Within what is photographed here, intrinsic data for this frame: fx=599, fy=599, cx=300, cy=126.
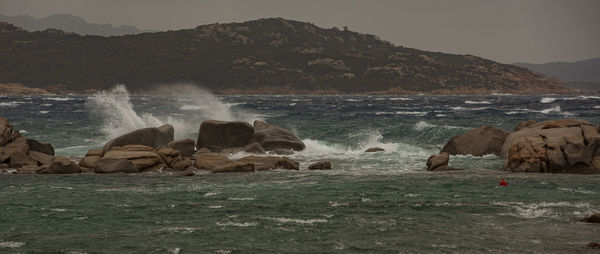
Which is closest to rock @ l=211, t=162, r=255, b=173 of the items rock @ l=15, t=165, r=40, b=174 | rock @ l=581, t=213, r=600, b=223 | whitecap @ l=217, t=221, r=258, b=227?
rock @ l=15, t=165, r=40, b=174

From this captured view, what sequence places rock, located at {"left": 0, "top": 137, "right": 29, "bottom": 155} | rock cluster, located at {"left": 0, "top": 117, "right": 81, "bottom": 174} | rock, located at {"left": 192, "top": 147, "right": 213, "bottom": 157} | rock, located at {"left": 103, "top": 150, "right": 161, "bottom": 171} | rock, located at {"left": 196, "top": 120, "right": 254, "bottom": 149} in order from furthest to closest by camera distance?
rock, located at {"left": 196, "top": 120, "right": 254, "bottom": 149} → rock, located at {"left": 192, "top": 147, "right": 213, "bottom": 157} → rock, located at {"left": 0, "top": 137, "right": 29, "bottom": 155} → rock, located at {"left": 103, "top": 150, "right": 161, "bottom": 171} → rock cluster, located at {"left": 0, "top": 117, "right": 81, "bottom": 174}

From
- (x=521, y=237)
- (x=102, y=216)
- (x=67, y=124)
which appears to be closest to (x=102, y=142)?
(x=67, y=124)

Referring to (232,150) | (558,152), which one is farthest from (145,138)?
(558,152)

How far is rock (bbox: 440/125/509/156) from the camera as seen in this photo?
1209 inches

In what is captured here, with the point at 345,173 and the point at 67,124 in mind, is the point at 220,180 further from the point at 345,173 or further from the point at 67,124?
the point at 67,124

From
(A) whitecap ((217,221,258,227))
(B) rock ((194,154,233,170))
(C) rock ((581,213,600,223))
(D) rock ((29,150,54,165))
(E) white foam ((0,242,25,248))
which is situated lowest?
(D) rock ((29,150,54,165))

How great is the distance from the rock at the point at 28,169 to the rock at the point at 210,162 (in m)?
6.63

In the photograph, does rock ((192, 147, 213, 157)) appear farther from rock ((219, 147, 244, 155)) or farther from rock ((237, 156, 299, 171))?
rock ((237, 156, 299, 171))

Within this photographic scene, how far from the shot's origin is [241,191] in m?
20.1

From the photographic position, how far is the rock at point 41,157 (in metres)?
27.6

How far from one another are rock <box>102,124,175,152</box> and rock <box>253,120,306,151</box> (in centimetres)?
505

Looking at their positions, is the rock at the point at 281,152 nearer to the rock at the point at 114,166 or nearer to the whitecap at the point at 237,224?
the rock at the point at 114,166

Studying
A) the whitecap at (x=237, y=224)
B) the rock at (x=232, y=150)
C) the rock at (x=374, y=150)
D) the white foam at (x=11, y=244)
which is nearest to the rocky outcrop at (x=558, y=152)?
the rock at (x=374, y=150)

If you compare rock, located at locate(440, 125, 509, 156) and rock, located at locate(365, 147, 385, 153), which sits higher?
rock, located at locate(440, 125, 509, 156)
